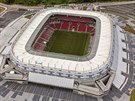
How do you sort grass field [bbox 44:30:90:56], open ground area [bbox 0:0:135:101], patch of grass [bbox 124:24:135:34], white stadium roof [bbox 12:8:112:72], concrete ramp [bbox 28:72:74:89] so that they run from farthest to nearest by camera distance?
patch of grass [bbox 124:24:135:34], grass field [bbox 44:30:90:56], white stadium roof [bbox 12:8:112:72], concrete ramp [bbox 28:72:74:89], open ground area [bbox 0:0:135:101]

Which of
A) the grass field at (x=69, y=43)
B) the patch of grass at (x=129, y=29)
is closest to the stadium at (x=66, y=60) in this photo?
the grass field at (x=69, y=43)

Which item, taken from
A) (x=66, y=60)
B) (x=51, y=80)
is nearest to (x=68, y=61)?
(x=66, y=60)

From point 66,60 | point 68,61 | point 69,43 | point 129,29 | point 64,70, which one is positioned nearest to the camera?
point 64,70

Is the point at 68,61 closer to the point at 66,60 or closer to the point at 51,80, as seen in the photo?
the point at 66,60

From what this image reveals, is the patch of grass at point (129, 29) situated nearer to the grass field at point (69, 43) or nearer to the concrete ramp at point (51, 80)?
the grass field at point (69, 43)

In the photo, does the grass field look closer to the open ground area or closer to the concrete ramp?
the open ground area

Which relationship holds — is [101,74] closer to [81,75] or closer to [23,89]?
[81,75]

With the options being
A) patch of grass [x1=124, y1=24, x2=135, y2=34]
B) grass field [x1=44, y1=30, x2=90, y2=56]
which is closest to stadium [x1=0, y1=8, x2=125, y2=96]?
grass field [x1=44, y1=30, x2=90, y2=56]
